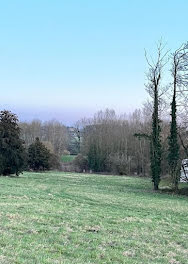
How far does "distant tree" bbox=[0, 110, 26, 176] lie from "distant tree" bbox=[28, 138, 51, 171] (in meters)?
19.4

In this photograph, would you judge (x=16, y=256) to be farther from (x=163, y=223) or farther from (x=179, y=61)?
(x=179, y=61)

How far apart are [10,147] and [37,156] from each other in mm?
20754

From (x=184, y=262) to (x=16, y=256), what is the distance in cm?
302

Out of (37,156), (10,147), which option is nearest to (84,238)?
(10,147)

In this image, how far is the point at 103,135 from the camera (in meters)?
66.4

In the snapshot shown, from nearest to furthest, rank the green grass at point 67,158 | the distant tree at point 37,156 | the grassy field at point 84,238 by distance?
the grassy field at point 84,238 → the distant tree at point 37,156 → the green grass at point 67,158

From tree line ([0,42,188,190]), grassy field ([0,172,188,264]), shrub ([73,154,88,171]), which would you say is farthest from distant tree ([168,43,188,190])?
shrub ([73,154,88,171])

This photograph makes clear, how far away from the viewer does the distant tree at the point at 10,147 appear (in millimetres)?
28609

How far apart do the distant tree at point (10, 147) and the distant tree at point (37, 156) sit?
19.4m

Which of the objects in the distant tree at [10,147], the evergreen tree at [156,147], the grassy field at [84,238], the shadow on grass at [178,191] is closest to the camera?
the grassy field at [84,238]

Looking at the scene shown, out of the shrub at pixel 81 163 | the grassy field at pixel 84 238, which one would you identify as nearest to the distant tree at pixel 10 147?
the grassy field at pixel 84 238

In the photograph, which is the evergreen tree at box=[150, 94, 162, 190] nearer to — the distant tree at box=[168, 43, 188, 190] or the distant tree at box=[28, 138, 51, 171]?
the distant tree at box=[168, 43, 188, 190]

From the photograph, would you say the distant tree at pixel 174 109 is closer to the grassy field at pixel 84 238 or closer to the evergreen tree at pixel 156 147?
the evergreen tree at pixel 156 147

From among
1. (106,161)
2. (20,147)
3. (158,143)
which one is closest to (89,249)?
(158,143)
